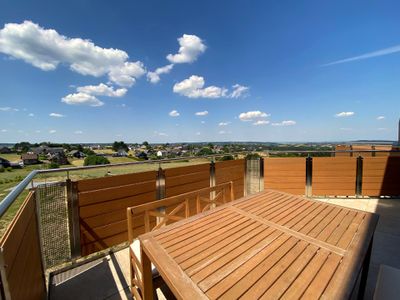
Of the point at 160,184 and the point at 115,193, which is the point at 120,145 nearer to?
the point at 160,184

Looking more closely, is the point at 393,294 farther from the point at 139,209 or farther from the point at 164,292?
the point at 139,209

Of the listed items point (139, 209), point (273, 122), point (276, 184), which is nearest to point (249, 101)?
point (273, 122)

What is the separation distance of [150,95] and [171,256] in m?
14.6

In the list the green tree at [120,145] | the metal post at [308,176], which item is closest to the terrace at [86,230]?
the metal post at [308,176]

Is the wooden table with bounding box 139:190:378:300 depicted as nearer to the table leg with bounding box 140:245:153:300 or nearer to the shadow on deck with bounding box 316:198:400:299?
the table leg with bounding box 140:245:153:300

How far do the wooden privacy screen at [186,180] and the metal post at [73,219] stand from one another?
123 centimetres

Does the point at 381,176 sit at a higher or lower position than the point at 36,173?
lower

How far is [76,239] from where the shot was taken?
2367 mm

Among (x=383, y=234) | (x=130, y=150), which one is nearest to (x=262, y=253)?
(x=383, y=234)

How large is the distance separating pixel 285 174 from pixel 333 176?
109cm

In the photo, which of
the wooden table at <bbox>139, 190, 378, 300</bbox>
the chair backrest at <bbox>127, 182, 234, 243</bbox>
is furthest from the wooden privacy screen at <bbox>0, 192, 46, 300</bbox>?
the chair backrest at <bbox>127, 182, 234, 243</bbox>

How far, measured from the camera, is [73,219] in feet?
7.54

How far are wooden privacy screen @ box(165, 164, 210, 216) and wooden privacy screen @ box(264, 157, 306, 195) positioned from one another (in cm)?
182

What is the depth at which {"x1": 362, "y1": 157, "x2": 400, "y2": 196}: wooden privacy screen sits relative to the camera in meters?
4.52
